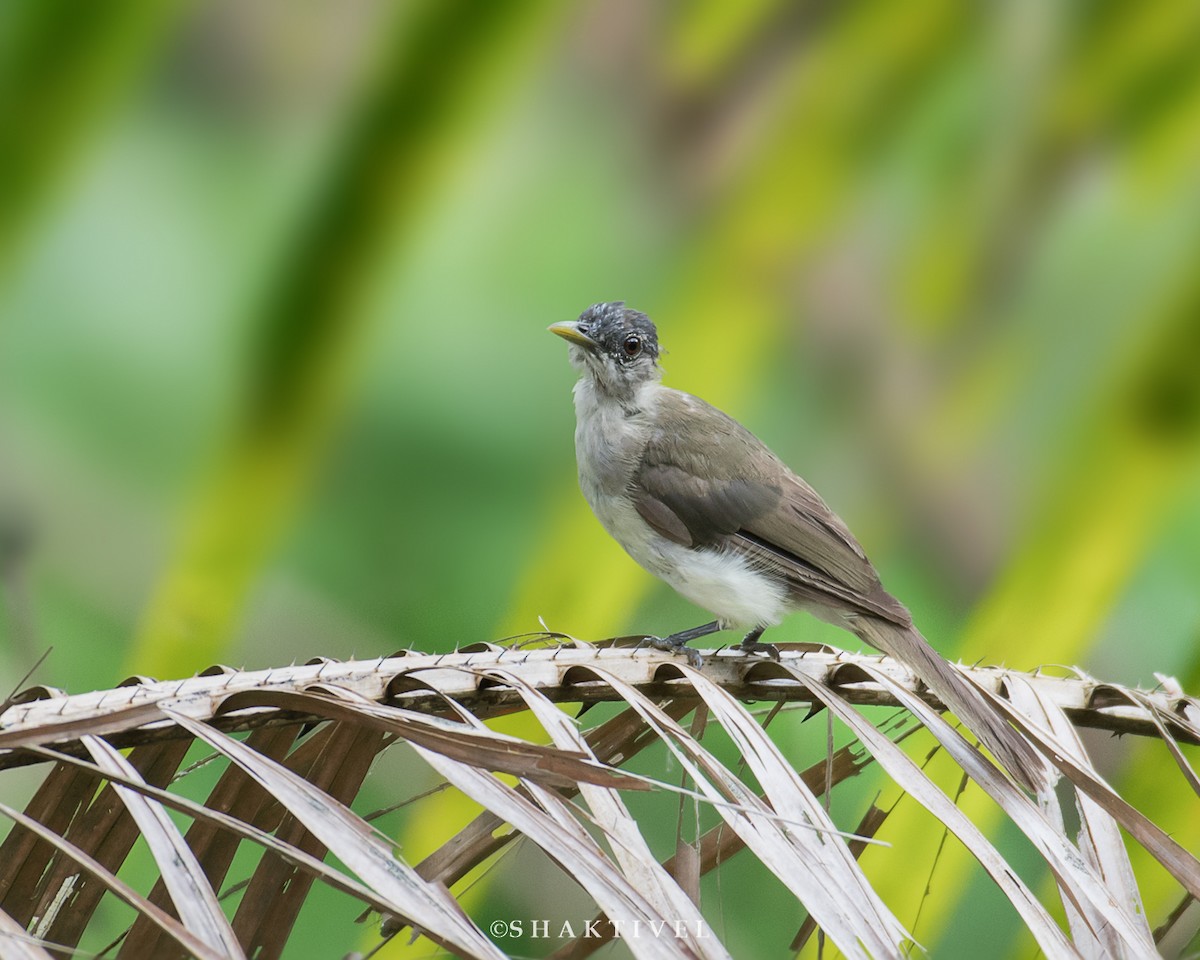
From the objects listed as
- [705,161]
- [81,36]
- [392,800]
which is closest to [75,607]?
[392,800]

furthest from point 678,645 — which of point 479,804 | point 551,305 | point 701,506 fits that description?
point 551,305

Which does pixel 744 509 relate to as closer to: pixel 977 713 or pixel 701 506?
pixel 701 506

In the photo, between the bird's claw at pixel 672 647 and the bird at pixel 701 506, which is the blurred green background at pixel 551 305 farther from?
the bird's claw at pixel 672 647

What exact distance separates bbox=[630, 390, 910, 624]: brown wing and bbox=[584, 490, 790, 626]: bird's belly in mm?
25

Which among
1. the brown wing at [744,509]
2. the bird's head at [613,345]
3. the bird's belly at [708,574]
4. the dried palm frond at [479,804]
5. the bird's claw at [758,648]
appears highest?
the bird's head at [613,345]

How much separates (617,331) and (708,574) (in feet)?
2.04

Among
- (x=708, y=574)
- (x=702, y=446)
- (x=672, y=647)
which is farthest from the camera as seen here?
(x=702, y=446)

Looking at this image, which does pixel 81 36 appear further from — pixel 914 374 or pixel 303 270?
pixel 914 374

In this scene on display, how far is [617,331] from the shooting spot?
264 centimetres

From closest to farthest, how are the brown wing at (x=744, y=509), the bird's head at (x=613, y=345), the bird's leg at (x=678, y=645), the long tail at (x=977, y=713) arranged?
the long tail at (x=977, y=713)
the bird's leg at (x=678, y=645)
the brown wing at (x=744, y=509)
the bird's head at (x=613, y=345)

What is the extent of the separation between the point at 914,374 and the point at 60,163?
2.61 meters

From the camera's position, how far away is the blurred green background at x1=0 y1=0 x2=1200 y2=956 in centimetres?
315

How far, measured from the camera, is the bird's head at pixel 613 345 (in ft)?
8.67

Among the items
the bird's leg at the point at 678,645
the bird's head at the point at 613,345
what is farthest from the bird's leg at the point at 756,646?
the bird's head at the point at 613,345
